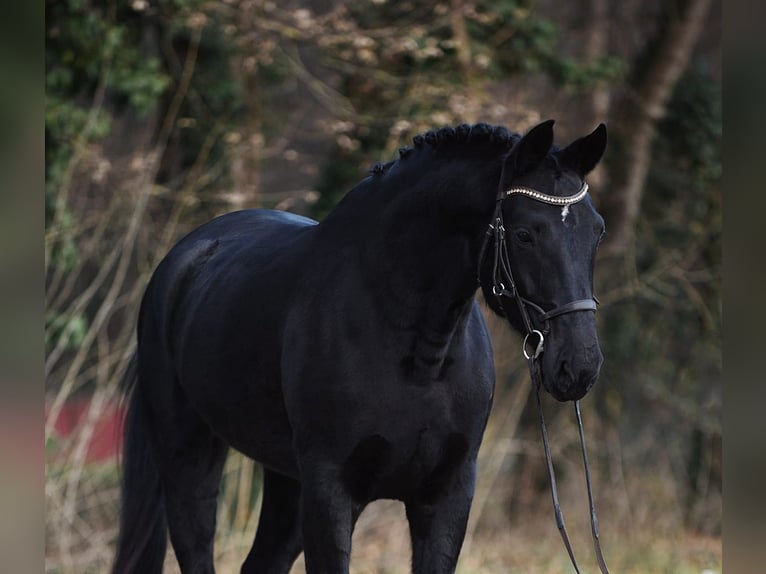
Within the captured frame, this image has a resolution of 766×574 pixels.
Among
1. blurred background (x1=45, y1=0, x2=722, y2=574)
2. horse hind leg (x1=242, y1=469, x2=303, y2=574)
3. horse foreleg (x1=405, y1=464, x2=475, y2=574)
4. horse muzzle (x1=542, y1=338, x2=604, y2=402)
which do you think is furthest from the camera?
blurred background (x1=45, y1=0, x2=722, y2=574)

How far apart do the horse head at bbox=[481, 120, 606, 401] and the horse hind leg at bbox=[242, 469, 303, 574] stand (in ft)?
4.74

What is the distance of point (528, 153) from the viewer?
109 inches

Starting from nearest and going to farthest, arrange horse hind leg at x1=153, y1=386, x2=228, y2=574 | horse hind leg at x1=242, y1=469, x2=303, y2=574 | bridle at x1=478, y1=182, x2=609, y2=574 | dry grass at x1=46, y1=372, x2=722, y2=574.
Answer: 1. bridle at x1=478, y1=182, x2=609, y2=574
2. horse hind leg at x1=242, y1=469, x2=303, y2=574
3. horse hind leg at x1=153, y1=386, x2=228, y2=574
4. dry grass at x1=46, y1=372, x2=722, y2=574

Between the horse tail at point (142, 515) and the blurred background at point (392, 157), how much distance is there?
1210 mm

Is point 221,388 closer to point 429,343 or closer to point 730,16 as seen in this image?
point 429,343

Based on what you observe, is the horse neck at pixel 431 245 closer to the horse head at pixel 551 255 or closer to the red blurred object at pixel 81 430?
the horse head at pixel 551 255

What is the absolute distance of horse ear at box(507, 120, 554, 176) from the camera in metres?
2.73

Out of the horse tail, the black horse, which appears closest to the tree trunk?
the horse tail

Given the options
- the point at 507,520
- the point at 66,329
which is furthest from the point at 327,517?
the point at 507,520

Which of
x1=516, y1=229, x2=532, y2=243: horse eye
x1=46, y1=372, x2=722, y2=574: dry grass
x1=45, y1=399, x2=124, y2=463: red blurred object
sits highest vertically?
x1=516, y1=229, x2=532, y2=243: horse eye

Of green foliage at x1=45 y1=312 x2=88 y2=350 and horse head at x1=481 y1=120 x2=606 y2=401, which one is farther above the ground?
horse head at x1=481 y1=120 x2=606 y2=401

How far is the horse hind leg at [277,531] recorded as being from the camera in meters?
3.86

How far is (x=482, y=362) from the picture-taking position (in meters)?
3.21

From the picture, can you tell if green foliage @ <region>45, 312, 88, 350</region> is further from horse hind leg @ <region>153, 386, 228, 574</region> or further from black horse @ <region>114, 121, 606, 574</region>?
black horse @ <region>114, 121, 606, 574</region>
